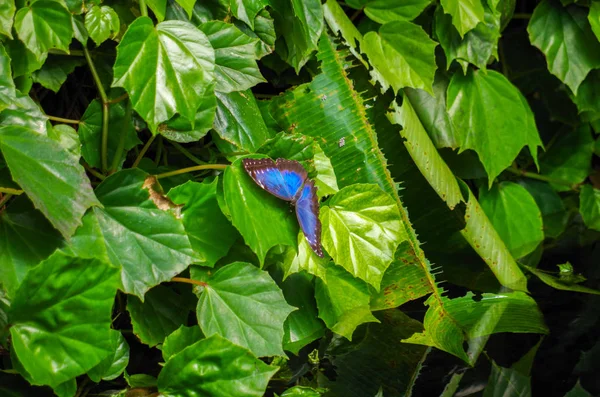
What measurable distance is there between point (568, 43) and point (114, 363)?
50.0 inches

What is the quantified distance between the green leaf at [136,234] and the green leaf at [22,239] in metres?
0.04

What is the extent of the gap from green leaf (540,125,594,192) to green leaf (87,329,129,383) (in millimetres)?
1344

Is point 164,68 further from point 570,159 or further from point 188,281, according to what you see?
point 570,159

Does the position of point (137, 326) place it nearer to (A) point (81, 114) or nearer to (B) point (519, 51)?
(A) point (81, 114)

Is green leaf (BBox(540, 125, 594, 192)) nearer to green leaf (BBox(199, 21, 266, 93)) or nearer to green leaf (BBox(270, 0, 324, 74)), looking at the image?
green leaf (BBox(270, 0, 324, 74))

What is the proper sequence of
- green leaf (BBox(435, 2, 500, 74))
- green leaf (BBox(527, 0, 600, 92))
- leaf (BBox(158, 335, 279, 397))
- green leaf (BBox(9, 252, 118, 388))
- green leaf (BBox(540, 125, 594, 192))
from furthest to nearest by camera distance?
green leaf (BBox(540, 125, 594, 192)), green leaf (BBox(527, 0, 600, 92)), green leaf (BBox(435, 2, 500, 74)), leaf (BBox(158, 335, 279, 397)), green leaf (BBox(9, 252, 118, 388))

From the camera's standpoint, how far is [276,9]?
3.59 feet

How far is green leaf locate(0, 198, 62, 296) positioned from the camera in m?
0.79

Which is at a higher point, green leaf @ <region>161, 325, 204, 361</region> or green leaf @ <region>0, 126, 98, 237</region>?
green leaf @ <region>0, 126, 98, 237</region>

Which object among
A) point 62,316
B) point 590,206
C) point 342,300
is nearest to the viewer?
point 62,316

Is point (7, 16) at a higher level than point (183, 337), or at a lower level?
higher

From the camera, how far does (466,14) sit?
1.31m

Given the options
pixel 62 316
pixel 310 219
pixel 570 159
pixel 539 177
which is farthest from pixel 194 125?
pixel 570 159

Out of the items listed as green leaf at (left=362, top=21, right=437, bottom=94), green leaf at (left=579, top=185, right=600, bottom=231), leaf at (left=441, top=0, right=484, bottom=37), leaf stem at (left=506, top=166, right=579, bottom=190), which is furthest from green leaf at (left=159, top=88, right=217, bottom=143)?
green leaf at (left=579, top=185, right=600, bottom=231)
